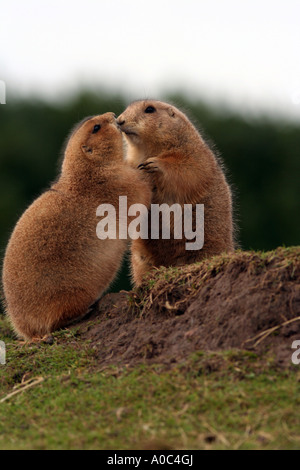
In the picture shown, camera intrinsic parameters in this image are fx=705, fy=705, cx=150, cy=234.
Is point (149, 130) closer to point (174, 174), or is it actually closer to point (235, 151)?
point (174, 174)

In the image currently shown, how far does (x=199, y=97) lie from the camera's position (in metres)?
15.6

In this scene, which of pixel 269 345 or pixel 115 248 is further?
pixel 115 248

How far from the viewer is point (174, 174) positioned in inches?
316

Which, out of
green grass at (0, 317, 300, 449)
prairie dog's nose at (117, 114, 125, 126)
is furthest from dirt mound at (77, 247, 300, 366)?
prairie dog's nose at (117, 114, 125, 126)

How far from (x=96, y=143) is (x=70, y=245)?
1.25 m

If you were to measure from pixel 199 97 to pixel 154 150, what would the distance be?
296 inches

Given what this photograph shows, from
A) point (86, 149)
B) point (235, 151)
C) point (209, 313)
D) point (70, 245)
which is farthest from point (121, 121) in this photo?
point (235, 151)

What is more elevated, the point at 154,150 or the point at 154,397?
the point at 154,150

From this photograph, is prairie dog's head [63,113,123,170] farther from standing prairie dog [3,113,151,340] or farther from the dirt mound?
the dirt mound

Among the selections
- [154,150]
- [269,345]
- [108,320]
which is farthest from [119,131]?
[269,345]
